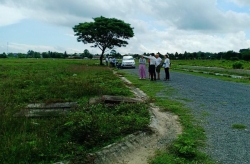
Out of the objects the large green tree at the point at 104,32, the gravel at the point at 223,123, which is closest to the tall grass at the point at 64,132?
the gravel at the point at 223,123

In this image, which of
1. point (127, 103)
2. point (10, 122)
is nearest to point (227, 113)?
point (127, 103)

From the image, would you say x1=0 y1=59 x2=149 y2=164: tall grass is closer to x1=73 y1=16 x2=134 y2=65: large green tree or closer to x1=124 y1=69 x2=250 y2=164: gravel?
x1=124 y1=69 x2=250 y2=164: gravel

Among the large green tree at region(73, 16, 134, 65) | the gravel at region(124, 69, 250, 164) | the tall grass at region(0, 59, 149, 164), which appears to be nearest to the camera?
the tall grass at region(0, 59, 149, 164)

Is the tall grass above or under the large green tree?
under

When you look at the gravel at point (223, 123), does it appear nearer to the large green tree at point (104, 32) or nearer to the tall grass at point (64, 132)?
the tall grass at point (64, 132)

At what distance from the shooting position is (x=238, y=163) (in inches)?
148

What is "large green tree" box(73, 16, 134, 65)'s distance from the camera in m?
35.9

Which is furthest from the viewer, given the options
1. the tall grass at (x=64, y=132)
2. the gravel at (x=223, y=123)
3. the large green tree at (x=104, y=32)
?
the large green tree at (x=104, y=32)

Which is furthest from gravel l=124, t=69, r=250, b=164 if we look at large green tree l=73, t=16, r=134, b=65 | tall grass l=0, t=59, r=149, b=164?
large green tree l=73, t=16, r=134, b=65

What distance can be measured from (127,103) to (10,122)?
293 cm

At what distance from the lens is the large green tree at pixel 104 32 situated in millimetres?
35938

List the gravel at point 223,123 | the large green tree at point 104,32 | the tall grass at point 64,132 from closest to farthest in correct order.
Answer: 1. the tall grass at point 64,132
2. the gravel at point 223,123
3. the large green tree at point 104,32

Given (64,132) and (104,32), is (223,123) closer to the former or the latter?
(64,132)

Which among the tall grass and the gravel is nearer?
the tall grass
